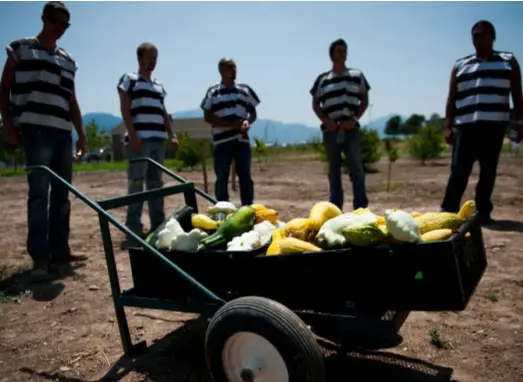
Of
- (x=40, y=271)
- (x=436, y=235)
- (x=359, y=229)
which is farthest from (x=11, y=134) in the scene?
(x=436, y=235)

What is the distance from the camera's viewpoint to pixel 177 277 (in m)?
2.67

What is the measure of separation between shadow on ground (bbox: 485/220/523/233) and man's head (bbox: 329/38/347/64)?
2812mm

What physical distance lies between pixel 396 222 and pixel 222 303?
3.06 feet

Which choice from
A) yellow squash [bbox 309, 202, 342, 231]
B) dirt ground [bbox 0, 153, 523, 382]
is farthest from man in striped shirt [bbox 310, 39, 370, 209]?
yellow squash [bbox 309, 202, 342, 231]

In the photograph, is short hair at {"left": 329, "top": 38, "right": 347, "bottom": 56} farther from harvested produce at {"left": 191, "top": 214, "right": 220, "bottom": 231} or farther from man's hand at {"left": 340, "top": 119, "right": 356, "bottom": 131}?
harvested produce at {"left": 191, "top": 214, "right": 220, "bottom": 231}

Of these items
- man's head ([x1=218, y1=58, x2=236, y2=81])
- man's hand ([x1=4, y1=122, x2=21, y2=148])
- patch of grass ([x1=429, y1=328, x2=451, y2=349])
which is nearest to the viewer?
patch of grass ([x1=429, y1=328, x2=451, y2=349])

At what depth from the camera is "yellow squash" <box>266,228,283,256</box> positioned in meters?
2.39

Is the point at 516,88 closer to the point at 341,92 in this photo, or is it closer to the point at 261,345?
the point at 341,92

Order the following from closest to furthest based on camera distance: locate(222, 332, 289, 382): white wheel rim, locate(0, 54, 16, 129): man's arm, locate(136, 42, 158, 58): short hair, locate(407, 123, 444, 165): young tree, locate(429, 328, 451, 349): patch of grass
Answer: locate(222, 332, 289, 382): white wheel rim → locate(429, 328, 451, 349): patch of grass → locate(0, 54, 16, 129): man's arm → locate(136, 42, 158, 58): short hair → locate(407, 123, 444, 165): young tree

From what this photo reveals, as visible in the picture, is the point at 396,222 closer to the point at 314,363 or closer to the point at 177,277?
the point at 314,363

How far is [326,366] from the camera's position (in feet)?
8.82

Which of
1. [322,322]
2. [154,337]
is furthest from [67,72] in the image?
[322,322]

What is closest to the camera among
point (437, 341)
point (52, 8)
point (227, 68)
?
point (437, 341)

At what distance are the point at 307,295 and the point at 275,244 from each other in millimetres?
316
